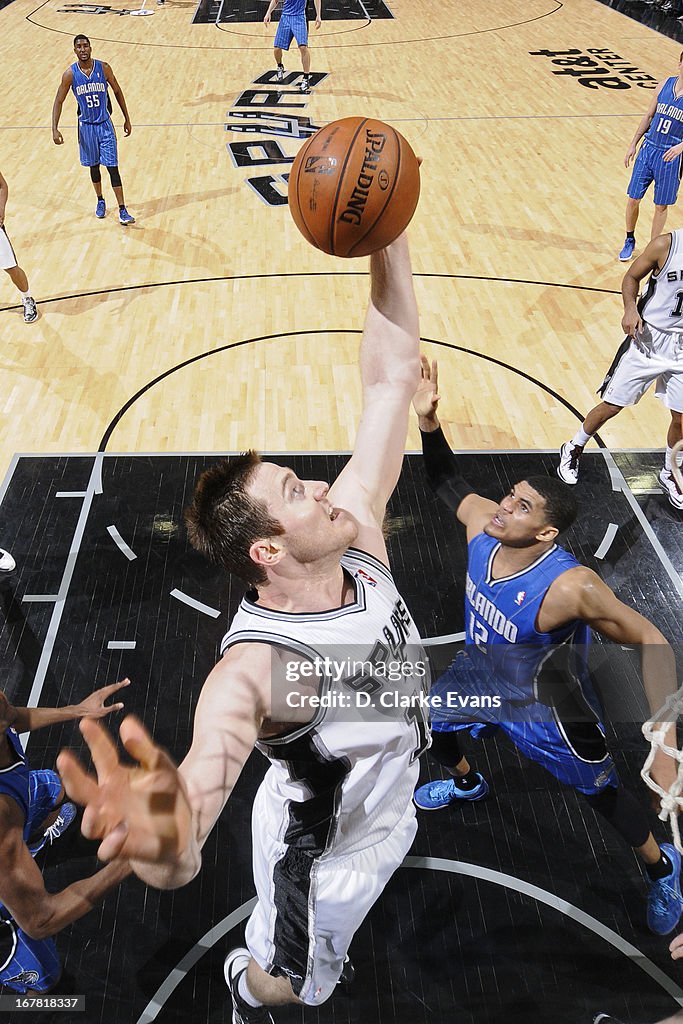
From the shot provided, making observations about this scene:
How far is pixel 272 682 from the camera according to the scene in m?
2.23

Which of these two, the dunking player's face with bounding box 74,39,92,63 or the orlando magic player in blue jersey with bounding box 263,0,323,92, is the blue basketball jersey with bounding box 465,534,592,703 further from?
the orlando magic player in blue jersey with bounding box 263,0,323,92

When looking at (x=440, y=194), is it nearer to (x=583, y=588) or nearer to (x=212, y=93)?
(x=212, y=93)

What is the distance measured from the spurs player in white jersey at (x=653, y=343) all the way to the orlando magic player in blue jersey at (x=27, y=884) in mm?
3736

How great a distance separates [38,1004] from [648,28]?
1844cm

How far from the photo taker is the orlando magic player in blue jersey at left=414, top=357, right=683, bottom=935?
3.07m

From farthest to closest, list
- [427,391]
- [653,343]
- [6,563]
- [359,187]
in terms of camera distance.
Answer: [653,343]
[6,563]
[427,391]
[359,187]

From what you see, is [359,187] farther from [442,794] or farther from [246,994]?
[246,994]

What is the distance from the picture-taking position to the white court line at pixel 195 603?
4801mm

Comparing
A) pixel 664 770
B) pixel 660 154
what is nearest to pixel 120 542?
pixel 664 770

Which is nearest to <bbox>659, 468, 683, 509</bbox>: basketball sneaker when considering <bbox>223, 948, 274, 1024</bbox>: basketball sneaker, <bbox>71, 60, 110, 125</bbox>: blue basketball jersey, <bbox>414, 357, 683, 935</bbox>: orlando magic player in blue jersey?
<bbox>414, 357, 683, 935</bbox>: orlando magic player in blue jersey

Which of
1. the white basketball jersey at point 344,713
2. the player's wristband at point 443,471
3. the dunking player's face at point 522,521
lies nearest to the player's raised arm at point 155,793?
the white basketball jersey at point 344,713

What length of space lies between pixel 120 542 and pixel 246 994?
2882 millimetres

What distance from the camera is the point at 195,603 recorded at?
4.86 m

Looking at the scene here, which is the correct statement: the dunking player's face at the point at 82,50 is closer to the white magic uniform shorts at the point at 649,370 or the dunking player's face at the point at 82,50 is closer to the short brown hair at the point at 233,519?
the white magic uniform shorts at the point at 649,370
